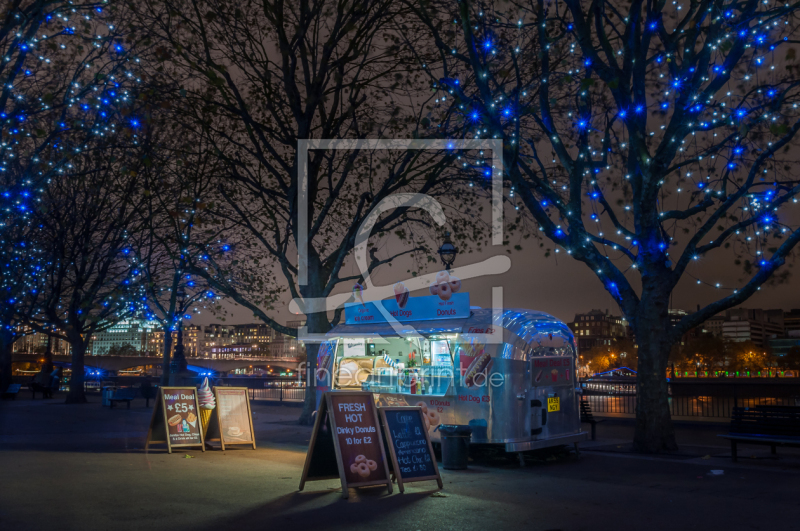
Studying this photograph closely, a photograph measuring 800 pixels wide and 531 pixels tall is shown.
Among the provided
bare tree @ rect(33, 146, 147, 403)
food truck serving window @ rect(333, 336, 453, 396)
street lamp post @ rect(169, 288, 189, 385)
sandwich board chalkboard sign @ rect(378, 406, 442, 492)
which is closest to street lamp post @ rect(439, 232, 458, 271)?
food truck serving window @ rect(333, 336, 453, 396)

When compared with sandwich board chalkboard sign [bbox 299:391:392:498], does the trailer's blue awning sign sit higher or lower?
higher

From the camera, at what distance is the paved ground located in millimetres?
7199

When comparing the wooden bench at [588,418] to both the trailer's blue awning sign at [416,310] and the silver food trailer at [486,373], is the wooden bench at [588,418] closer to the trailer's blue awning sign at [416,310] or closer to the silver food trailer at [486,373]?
the silver food trailer at [486,373]

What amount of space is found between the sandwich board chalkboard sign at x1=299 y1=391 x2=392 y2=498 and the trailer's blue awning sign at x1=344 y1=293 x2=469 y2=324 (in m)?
3.27

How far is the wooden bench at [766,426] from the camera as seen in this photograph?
36.2ft

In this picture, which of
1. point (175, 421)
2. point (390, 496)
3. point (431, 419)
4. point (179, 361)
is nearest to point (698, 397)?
point (431, 419)

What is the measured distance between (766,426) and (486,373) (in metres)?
4.78

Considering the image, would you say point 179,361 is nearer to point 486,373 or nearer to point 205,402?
point 205,402

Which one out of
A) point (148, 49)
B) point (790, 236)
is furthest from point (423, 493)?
point (148, 49)

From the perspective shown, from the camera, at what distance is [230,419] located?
13484 millimetres

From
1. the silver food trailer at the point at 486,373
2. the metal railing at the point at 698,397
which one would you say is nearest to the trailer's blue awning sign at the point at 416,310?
the silver food trailer at the point at 486,373

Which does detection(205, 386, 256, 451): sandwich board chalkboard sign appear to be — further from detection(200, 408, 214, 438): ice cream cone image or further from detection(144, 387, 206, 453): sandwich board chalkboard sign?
detection(144, 387, 206, 453): sandwich board chalkboard sign

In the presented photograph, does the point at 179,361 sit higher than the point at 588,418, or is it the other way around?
the point at 179,361

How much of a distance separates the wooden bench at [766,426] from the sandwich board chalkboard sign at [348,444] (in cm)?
643
